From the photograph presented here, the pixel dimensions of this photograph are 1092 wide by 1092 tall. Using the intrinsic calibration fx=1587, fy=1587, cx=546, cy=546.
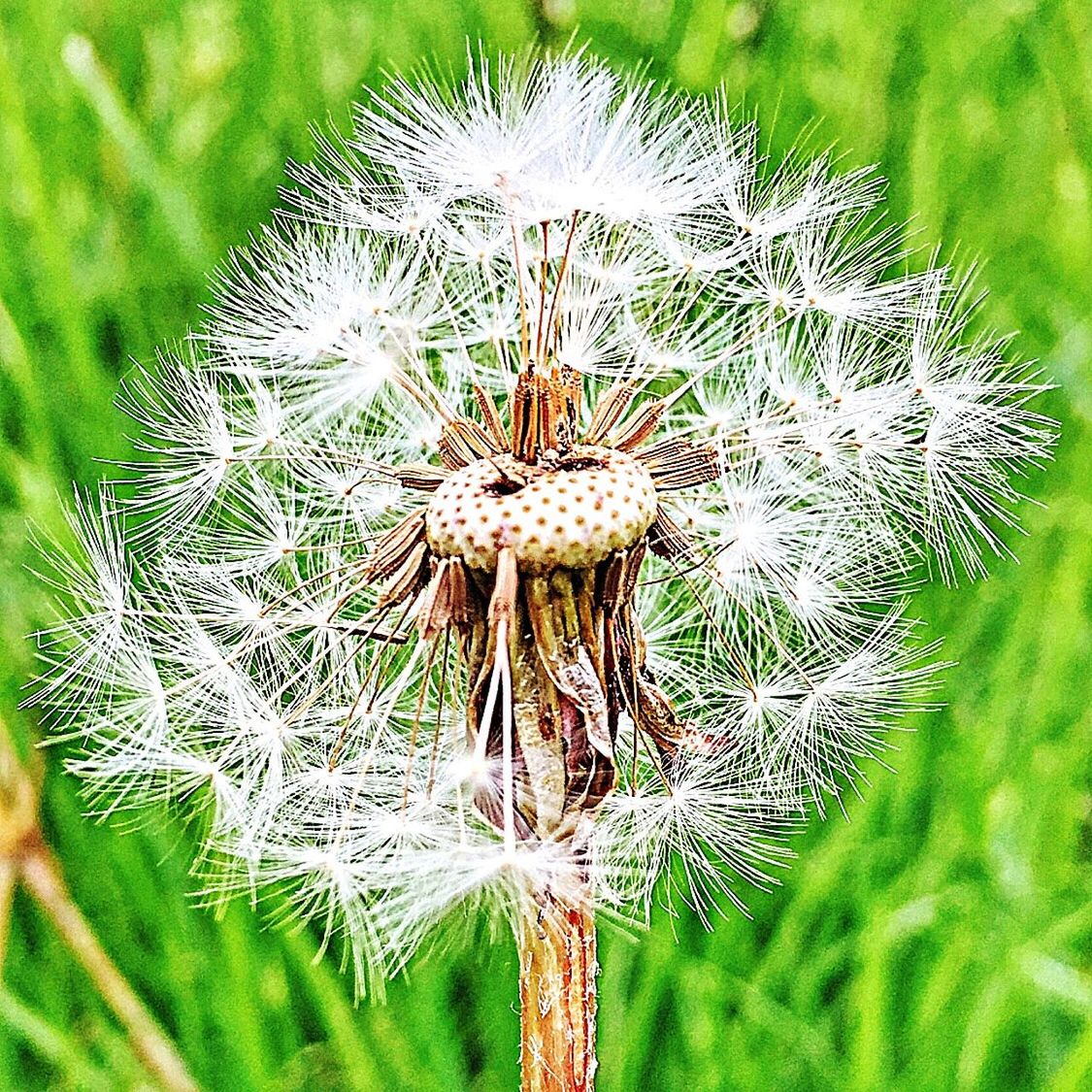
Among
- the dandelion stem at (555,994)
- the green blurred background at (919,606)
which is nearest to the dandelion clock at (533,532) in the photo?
the dandelion stem at (555,994)

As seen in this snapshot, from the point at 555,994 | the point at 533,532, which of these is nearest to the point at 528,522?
the point at 533,532

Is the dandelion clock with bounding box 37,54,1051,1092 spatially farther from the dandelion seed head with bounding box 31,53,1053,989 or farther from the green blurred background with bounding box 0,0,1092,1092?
the green blurred background with bounding box 0,0,1092,1092

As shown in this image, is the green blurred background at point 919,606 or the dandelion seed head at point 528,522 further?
the green blurred background at point 919,606

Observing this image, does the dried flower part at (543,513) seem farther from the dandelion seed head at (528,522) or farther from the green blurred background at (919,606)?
the green blurred background at (919,606)

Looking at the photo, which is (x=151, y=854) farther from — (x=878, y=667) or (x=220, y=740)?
(x=878, y=667)

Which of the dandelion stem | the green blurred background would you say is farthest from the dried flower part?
the green blurred background

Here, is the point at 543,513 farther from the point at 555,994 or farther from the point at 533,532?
the point at 555,994
